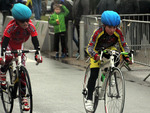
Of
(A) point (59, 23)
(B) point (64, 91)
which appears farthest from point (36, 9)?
(B) point (64, 91)

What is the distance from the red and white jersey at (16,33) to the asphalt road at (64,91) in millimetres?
1065

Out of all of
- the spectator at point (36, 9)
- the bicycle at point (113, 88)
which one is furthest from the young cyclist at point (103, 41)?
the spectator at point (36, 9)

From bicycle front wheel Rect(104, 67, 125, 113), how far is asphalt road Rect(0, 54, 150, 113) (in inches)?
51.5

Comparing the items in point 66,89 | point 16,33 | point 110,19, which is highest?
point 110,19

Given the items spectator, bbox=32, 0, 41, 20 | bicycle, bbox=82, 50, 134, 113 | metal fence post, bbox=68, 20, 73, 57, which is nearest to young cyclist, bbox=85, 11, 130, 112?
bicycle, bbox=82, 50, 134, 113

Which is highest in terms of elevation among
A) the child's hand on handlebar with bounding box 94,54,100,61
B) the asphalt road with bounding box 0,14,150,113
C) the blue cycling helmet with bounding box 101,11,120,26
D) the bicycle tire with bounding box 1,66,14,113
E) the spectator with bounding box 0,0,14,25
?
the blue cycling helmet with bounding box 101,11,120,26

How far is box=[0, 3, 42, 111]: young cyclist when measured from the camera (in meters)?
7.73

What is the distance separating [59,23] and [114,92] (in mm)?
9207

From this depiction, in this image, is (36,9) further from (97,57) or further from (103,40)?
(97,57)

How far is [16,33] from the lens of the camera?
8.01 m

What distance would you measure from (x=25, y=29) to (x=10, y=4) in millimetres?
13689

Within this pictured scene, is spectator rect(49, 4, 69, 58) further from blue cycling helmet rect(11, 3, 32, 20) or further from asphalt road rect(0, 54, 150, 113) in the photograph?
blue cycling helmet rect(11, 3, 32, 20)

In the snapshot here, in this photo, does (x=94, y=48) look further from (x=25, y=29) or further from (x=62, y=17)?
(x=62, y=17)

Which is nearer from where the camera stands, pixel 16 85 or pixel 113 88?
pixel 113 88
